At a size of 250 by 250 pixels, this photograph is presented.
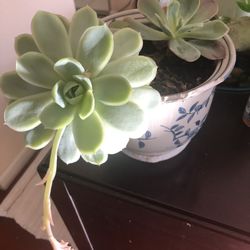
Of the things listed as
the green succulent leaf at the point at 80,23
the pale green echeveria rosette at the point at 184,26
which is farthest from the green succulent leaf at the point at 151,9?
the green succulent leaf at the point at 80,23

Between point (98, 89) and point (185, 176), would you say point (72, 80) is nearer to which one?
point (98, 89)

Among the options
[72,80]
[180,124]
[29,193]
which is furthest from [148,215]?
[29,193]

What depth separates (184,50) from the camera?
1.38 feet

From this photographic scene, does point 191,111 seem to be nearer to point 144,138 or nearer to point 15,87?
point 144,138

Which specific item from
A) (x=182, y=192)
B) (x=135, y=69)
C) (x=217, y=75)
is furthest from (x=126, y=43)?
(x=182, y=192)

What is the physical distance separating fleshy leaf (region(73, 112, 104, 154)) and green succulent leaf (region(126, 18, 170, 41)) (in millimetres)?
148

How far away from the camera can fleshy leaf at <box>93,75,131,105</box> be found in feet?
1.03

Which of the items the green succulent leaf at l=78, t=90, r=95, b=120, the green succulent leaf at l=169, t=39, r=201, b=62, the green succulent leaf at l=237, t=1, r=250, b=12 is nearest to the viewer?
the green succulent leaf at l=78, t=90, r=95, b=120

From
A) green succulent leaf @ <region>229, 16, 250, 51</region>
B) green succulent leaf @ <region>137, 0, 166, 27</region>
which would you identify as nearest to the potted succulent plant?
green succulent leaf @ <region>137, 0, 166, 27</region>

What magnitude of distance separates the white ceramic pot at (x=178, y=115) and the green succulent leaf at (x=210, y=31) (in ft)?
0.10

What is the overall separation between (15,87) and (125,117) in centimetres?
11

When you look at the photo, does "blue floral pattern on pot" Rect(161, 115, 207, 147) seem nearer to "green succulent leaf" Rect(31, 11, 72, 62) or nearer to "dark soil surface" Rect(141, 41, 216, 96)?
"dark soil surface" Rect(141, 41, 216, 96)

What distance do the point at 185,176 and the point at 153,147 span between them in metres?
0.08

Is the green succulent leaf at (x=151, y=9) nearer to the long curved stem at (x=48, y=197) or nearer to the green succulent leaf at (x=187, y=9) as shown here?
the green succulent leaf at (x=187, y=9)
